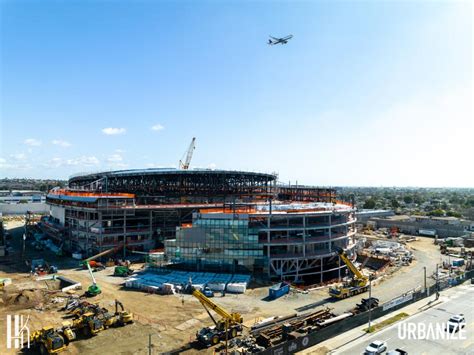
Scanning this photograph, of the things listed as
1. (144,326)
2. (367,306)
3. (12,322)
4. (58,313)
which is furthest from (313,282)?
(12,322)

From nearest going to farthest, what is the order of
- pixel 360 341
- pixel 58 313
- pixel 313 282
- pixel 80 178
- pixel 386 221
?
pixel 360 341
pixel 58 313
pixel 313 282
pixel 80 178
pixel 386 221

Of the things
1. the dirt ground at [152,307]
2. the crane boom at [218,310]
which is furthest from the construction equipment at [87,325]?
the crane boom at [218,310]

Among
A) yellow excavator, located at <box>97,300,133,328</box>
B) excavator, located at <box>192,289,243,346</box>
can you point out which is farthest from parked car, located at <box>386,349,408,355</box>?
yellow excavator, located at <box>97,300,133,328</box>

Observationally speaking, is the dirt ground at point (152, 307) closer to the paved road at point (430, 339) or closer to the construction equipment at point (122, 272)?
the construction equipment at point (122, 272)

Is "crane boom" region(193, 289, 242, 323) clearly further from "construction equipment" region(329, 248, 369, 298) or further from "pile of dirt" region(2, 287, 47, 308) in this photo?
"pile of dirt" region(2, 287, 47, 308)

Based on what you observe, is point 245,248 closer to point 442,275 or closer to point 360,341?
point 360,341

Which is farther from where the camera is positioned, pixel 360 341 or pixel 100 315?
pixel 100 315

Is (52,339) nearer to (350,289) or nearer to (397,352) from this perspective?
(397,352)

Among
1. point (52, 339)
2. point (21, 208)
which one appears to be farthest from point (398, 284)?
point (21, 208)
